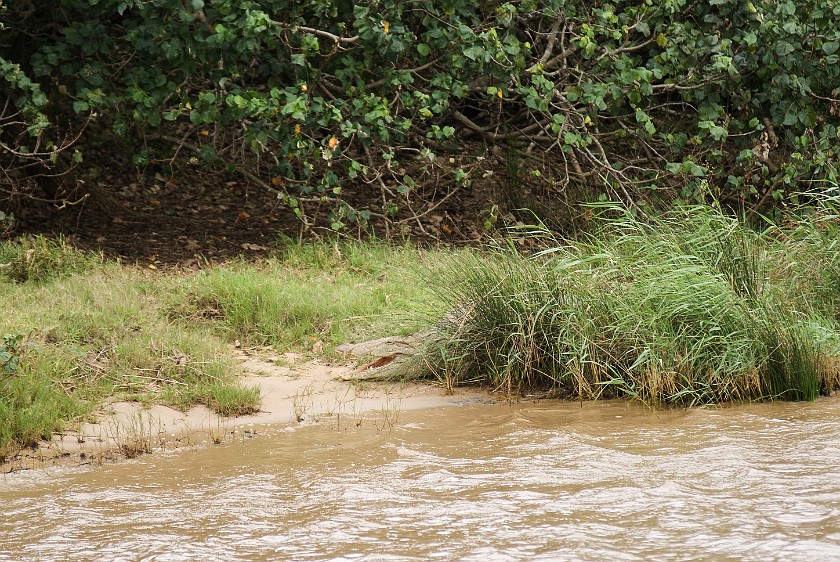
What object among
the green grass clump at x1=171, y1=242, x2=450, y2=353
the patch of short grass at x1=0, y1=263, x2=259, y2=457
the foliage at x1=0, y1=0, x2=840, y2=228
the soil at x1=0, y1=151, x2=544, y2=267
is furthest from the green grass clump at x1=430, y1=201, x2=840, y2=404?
the soil at x1=0, y1=151, x2=544, y2=267

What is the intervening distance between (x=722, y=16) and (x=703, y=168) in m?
1.57

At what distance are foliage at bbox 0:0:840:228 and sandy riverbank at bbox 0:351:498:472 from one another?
251 cm

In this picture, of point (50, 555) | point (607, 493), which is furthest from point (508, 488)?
point (50, 555)

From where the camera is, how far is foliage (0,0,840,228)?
324 inches

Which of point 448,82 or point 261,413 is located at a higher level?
point 448,82

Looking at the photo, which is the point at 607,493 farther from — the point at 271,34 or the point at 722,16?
the point at 722,16

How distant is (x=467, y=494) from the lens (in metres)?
4.17

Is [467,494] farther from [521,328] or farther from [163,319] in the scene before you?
[163,319]

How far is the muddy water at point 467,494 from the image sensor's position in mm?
3602

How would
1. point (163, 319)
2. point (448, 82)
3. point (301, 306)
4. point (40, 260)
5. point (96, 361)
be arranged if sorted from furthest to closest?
1. point (448, 82)
2. point (40, 260)
3. point (301, 306)
4. point (163, 319)
5. point (96, 361)

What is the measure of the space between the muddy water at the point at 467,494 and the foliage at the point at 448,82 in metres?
3.60

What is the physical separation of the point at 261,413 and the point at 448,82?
13.6ft

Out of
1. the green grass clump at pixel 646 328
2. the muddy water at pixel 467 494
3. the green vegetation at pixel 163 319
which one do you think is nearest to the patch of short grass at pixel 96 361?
the green vegetation at pixel 163 319

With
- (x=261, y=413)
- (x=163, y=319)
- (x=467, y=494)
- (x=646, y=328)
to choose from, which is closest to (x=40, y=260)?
(x=163, y=319)
